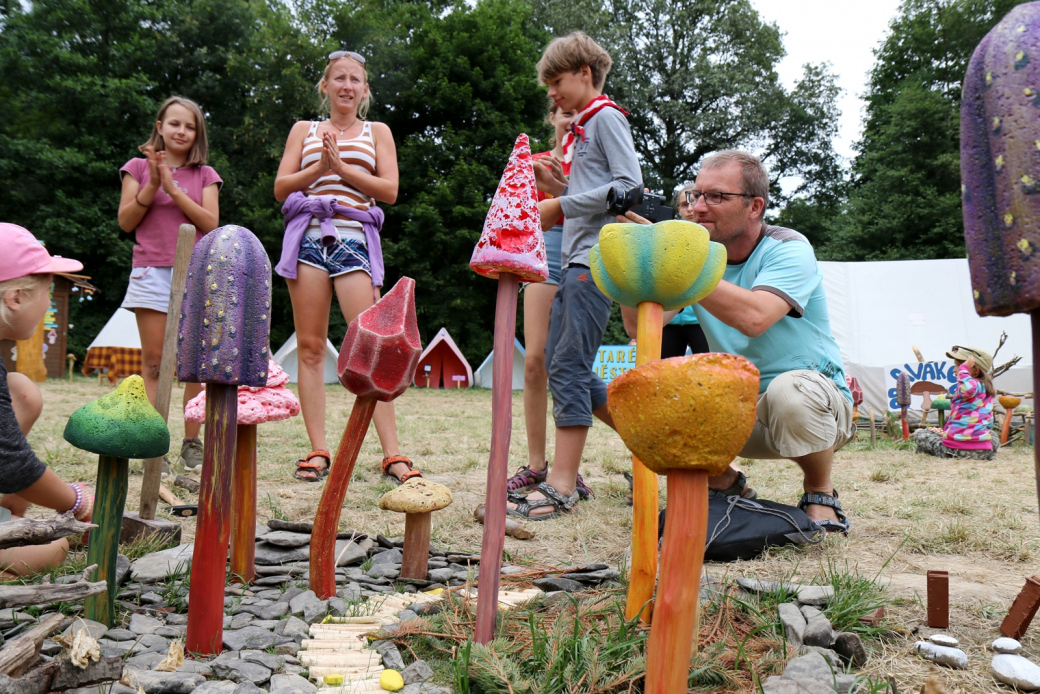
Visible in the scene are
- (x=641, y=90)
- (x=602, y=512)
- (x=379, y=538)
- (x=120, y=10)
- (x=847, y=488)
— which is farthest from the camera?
(x=641, y=90)

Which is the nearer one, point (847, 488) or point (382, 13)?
point (847, 488)

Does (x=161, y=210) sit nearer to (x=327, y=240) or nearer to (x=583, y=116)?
(x=327, y=240)

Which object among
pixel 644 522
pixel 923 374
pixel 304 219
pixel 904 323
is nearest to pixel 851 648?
pixel 644 522

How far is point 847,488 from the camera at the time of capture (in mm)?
3910

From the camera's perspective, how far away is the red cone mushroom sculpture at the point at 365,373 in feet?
5.39

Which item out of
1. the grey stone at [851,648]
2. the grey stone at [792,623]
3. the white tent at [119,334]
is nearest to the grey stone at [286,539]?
the grey stone at [792,623]

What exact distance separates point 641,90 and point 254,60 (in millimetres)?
11234

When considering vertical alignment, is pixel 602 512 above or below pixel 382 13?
below

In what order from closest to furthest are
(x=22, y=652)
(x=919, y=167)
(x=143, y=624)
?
(x=22, y=652) < (x=143, y=624) < (x=919, y=167)

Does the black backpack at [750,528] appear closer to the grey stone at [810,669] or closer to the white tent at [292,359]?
the grey stone at [810,669]

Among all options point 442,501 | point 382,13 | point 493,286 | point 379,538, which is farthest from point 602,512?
point 382,13

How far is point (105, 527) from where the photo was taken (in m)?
1.51

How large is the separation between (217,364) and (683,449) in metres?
0.96

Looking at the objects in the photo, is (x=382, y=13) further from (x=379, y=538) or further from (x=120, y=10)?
(x=379, y=538)
